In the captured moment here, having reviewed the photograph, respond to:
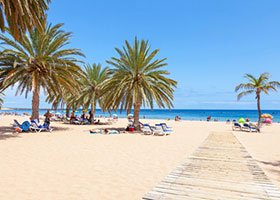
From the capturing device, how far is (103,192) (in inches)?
195

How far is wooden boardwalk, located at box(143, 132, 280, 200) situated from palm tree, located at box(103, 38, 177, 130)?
12.7m

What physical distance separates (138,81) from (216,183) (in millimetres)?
15173

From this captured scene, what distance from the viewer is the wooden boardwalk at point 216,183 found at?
4.73 metres

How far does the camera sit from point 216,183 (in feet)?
18.1

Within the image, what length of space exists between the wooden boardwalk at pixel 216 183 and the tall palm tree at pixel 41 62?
46.7 ft

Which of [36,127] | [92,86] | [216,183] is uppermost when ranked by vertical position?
[92,86]

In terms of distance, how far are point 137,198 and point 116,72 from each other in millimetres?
17013

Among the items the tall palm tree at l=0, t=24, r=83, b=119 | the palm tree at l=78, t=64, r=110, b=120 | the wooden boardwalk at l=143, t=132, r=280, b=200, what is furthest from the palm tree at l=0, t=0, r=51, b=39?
the palm tree at l=78, t=64, r=110, b=120

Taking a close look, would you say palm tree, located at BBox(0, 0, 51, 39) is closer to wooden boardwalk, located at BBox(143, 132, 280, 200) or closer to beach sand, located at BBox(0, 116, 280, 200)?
beach sand, located at BBox(0, 116, 280, 200)

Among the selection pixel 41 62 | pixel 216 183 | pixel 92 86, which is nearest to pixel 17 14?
pixel 41 62

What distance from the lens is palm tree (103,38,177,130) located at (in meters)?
19.9

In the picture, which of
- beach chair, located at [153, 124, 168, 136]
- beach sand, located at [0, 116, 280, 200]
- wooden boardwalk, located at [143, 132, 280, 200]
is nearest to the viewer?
wooden boardwalk, located at [143, 132, 280, 200]

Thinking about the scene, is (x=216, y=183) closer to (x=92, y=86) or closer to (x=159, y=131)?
(x=159, y=131)

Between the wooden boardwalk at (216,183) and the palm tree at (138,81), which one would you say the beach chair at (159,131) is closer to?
the palm tree at (138,81)
